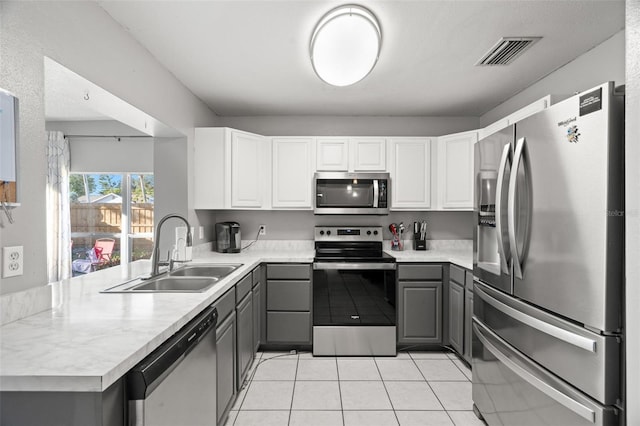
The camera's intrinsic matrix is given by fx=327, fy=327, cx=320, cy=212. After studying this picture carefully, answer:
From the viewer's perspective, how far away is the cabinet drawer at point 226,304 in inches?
71.7

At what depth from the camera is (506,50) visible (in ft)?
7.20

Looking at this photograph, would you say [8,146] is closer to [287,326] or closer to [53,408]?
[53,408]

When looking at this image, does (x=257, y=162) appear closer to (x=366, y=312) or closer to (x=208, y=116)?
(x=208, y=116)

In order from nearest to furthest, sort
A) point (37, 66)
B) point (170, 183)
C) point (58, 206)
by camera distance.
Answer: point (37, 66) < point (170, 183) < point (58, 206)

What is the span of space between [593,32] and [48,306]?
3226mm

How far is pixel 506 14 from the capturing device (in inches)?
71.3

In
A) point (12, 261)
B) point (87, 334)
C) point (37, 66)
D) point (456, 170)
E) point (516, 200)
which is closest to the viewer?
point (87, 334)

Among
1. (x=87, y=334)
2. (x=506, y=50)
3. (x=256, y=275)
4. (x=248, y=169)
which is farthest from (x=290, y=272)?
(x=506, y=50)

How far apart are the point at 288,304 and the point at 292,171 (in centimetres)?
134

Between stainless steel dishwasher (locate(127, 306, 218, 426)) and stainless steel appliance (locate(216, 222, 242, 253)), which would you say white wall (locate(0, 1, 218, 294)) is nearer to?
stainless steel dishwasher (locate(127, 306, 218, 426))

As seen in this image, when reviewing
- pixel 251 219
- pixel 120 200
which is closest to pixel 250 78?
pixel 251 219

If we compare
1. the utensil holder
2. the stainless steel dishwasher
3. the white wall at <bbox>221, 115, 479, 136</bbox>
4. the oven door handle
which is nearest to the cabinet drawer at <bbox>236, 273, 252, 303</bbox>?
the stainless steel dishwasher

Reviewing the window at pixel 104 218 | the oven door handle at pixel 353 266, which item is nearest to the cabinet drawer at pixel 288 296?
the oven door handle at pixel 353 266

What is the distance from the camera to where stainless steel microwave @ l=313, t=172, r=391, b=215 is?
336 cm
